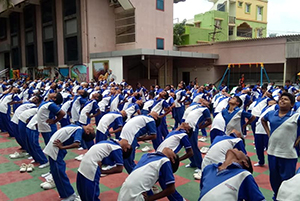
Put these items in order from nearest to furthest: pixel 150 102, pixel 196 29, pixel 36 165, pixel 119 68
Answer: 1. pixel 36 165
2. pixel 150 102
3. pixel 119 68
4. pixel 196 29

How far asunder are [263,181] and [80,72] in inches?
725

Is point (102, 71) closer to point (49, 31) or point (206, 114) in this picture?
point (49, 31)

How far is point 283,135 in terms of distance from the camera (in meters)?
4.14

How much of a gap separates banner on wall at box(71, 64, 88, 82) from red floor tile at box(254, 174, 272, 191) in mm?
17503

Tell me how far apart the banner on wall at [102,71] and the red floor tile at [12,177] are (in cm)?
1361

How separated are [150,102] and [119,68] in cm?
1074

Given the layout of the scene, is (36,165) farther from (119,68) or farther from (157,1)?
(157,1)

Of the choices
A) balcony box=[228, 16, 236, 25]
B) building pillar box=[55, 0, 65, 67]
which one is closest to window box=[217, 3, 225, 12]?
balcony box=[228, 16, 236, 25]

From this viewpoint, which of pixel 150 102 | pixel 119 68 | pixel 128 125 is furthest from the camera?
pixel 119 68

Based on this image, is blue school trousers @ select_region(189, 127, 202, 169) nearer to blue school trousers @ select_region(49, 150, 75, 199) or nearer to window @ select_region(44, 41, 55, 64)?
blue school trousers @ select_region(49, 150, 75, 199)

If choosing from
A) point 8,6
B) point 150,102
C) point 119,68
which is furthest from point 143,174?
point 8,6

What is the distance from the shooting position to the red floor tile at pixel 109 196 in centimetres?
468

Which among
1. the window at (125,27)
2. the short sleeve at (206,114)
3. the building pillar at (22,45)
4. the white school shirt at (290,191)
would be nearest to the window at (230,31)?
the window at (125,27)

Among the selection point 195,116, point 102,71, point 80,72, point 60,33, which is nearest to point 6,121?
point 195,116
